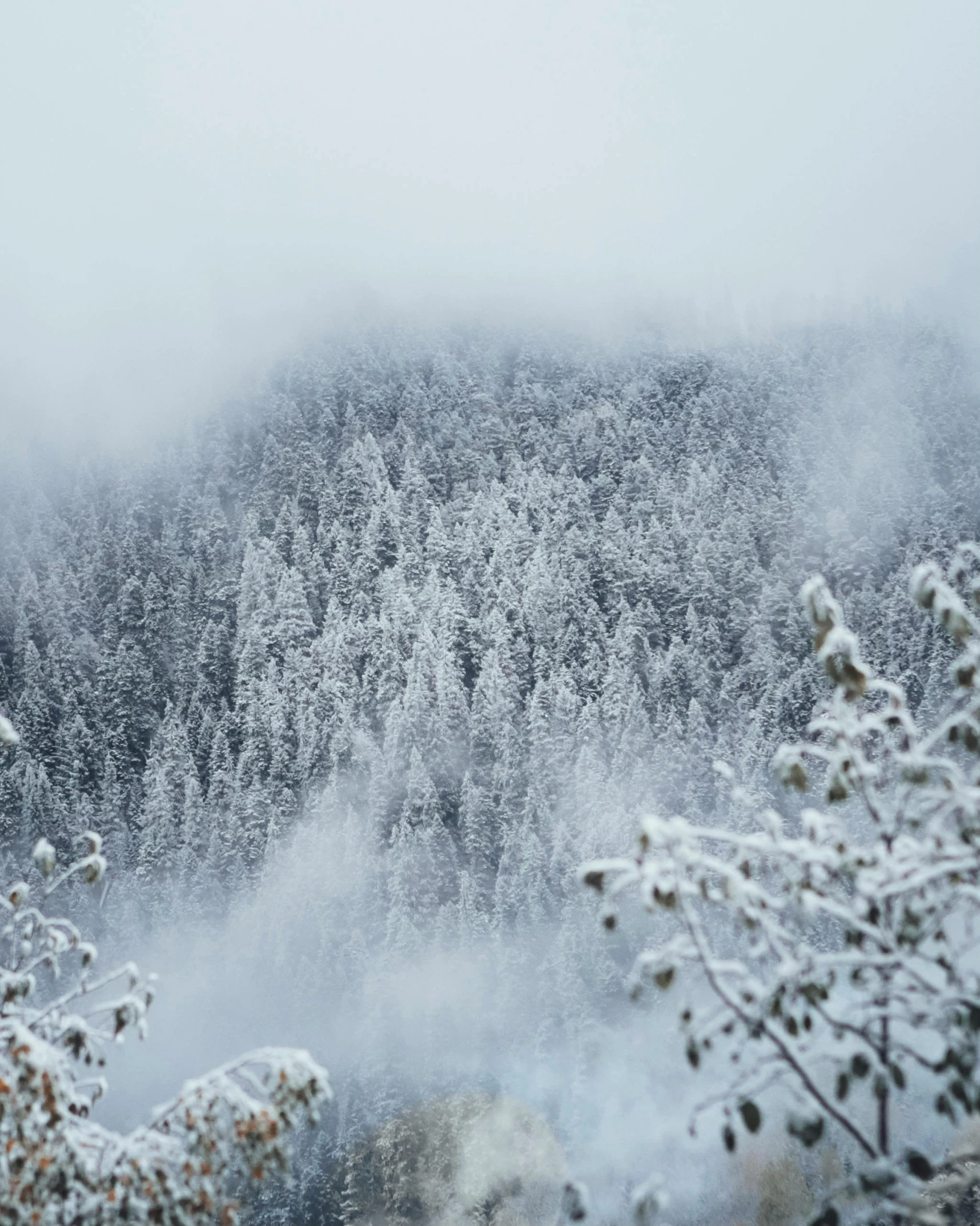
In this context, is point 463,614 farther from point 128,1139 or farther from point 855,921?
point 855,921

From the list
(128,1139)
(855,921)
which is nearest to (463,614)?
(128,1139)

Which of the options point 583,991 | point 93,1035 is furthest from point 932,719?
point 93,1035

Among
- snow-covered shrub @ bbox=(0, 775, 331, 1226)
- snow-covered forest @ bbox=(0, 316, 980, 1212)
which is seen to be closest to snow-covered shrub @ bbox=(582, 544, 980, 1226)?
snow-covered shrub @ bbox=(0, 775, 331, 1226)

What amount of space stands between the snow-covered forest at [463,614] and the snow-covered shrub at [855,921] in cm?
5484

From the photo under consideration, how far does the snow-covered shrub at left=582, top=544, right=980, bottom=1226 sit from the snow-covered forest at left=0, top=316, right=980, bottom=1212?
54.8 metres

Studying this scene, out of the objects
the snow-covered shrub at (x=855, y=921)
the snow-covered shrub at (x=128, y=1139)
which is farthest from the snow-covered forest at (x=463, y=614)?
the snow-covered shrub at (x=855, y=921)

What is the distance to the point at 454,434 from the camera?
400ft

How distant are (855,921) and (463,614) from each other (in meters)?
→ 82.3

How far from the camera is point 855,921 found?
479 cm

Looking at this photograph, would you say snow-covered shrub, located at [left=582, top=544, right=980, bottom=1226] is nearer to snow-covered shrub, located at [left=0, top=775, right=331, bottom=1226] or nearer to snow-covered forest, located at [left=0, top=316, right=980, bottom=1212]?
snow-covered shrub, located at [left=0, top=775, right=331, bottom=1226]

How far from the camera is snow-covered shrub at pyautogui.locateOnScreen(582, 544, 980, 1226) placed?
466 cm

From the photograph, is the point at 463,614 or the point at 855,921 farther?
the point at 463,614

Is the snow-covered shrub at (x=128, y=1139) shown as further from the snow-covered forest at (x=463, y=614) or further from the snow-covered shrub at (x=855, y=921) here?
the snow-covered forest at (x=463, y=614)

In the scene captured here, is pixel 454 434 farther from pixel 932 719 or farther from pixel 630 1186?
pixel 630 1186
